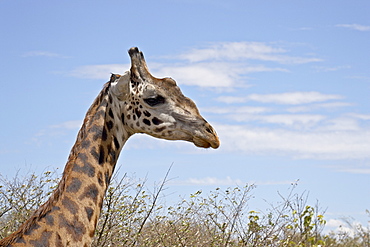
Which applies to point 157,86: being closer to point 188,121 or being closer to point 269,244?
point 188,121

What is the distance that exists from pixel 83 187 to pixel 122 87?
3.53ft

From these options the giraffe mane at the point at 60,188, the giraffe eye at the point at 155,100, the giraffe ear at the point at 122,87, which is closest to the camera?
the giraffe mane at the point at 60,188

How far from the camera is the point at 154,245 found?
10477mm

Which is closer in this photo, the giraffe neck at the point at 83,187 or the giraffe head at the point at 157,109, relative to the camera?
the giraffe neck at the point at 83,187

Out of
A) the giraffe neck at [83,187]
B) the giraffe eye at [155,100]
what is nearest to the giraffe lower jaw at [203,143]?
the giraffe eye at [155,100]

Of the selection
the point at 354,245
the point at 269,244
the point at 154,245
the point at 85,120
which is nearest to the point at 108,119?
the point at 85,120

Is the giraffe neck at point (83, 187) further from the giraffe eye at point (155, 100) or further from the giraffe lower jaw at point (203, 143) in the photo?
the giraffe lower jaw at point (203, 143)

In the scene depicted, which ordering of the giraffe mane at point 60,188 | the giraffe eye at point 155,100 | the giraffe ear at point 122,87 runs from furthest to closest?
1. the giraffe eye at point 155,100
2. the giraffe ear at point 122,87
3. the giraffe mane at point 60,188

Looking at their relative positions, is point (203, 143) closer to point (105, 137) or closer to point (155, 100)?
point (155, 100)

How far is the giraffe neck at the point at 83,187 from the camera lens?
16.1 feet

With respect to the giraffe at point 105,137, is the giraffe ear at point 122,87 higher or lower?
higher

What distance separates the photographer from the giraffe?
4949 millimetres

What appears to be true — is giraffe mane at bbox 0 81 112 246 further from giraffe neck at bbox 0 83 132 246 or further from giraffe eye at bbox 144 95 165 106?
giraffe eye at bbox 144 95 165 106

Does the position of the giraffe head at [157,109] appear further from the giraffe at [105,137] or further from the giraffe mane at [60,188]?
the giraffe mane at [60,188]
